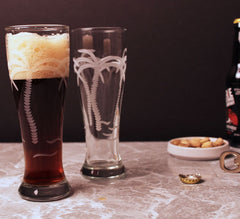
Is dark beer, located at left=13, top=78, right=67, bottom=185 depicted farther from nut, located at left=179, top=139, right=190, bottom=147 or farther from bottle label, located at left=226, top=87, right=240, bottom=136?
bottle label, located at left=226, top=87, right=240, bottom=136

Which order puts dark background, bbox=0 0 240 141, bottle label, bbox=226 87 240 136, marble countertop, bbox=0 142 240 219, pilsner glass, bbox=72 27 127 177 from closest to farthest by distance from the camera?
1. marble countertop, bbox=0 142 240 219
2. pilsner glass, bbox=72 27 127 177
3. bottle label, bbox=226 87 240 136
4. dark background, bbox=0 0 240 141

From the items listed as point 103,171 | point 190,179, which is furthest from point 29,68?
point 190,179

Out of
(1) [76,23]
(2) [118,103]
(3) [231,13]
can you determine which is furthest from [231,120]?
(1) [76,23]

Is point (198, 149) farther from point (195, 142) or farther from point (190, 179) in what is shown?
point (190, 179)

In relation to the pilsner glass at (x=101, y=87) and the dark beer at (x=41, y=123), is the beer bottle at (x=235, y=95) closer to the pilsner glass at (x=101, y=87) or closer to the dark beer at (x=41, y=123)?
the pilsner glass at (x=101, y=87)

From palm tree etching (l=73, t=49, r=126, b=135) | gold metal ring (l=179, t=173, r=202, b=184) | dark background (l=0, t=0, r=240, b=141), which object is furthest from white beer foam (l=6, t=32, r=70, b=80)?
dark background (l=0, t=0, r=240, b=141)

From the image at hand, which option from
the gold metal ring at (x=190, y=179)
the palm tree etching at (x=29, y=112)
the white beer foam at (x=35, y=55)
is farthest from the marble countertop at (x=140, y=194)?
the white beer foam at (x=35, y=55)

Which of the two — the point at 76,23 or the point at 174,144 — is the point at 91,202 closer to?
the point at 174,144
